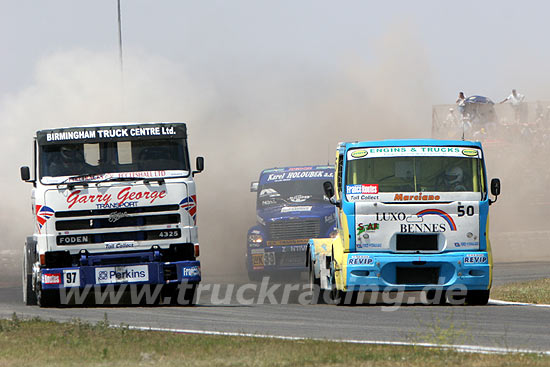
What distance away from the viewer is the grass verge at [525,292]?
56.2 ft

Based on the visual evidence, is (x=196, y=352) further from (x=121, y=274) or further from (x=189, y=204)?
(x=189, y=204)

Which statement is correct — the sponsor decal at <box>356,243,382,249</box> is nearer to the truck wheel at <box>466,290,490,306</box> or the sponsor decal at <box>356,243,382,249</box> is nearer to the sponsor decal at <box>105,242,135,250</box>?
the truck wheel at <box>466,290,490,306</box>

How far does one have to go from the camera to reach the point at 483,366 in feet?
30.4

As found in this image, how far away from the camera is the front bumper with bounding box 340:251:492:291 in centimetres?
1538

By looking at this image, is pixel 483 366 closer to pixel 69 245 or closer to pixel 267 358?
pixel 267 358

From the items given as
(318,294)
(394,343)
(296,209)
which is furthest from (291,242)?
(394,343)

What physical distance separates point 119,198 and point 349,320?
4455mm

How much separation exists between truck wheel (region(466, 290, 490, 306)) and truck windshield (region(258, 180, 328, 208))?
737cm

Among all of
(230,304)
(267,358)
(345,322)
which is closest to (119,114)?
(230,304)

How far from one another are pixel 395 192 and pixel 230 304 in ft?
11.0

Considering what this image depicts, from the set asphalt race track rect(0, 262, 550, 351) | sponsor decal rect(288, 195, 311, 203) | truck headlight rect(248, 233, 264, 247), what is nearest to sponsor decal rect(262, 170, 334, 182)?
sponsor decal rect(288, 195, 311, 203)

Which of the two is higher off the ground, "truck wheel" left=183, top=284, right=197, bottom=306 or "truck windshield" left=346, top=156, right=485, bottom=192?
"truck windshield" left=346, top=156, right=485, bottom=192

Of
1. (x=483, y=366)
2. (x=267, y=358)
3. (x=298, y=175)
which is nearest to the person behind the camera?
(x=483, y=366)

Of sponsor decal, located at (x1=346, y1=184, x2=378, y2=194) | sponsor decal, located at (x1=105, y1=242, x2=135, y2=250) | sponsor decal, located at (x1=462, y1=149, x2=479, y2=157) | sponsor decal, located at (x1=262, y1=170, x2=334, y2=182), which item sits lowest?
sponsor decal, located at (x1=105, y1=242, x2=135, y2=250)
